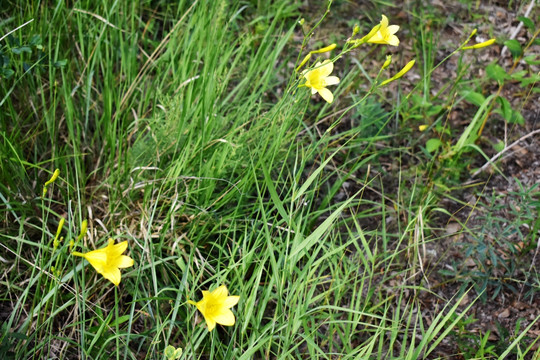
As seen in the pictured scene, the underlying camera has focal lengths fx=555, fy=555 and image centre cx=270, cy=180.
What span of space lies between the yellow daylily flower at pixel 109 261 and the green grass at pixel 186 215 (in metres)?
0.27

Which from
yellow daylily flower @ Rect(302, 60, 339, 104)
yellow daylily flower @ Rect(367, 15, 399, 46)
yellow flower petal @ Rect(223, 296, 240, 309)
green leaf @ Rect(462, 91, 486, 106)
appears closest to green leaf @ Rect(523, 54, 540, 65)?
green leaf @ Rect(462, 91, 486, 106)

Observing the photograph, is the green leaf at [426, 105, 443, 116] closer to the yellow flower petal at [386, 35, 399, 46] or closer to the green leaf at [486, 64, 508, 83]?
the green leaf at [486, 64, 508, 83]

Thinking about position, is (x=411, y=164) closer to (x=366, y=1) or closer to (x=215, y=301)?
(x=366, y=1)

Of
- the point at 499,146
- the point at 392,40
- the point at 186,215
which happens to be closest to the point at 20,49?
the point at 186,215

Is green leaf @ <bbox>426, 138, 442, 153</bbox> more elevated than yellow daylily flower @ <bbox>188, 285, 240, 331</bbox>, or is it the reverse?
yellow daylily flower @ <bbox>188, 285, 240, 331</bbox>

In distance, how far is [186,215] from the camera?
6.55ft

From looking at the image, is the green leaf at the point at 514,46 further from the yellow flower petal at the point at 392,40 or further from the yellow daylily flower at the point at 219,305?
the yellow daylily flower at the point at 219,305

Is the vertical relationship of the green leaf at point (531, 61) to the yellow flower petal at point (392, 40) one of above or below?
below

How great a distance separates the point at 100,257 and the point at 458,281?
1.45 m

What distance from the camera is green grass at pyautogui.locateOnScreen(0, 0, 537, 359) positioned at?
167 centimetres

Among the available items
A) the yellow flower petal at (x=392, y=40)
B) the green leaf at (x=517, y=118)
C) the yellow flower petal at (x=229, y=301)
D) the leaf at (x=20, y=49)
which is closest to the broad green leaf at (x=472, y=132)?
the green leaf at (x=517, y=118)

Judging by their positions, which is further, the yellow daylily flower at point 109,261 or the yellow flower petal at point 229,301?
the yellow flower petal at point 229,301

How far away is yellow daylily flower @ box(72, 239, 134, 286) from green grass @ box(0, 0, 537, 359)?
273 millimetres

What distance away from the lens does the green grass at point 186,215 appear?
1665 millimetres
